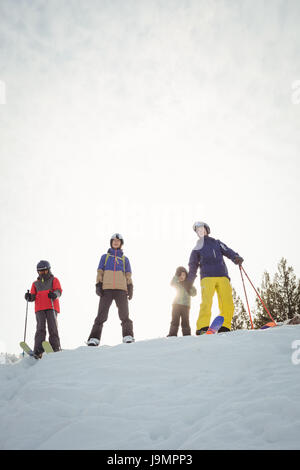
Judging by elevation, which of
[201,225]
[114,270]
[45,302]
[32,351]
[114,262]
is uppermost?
[201,225]

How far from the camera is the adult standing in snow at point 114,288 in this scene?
6.36 meters

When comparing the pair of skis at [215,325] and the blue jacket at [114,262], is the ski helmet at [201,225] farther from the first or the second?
the pair of skis at [215,325]

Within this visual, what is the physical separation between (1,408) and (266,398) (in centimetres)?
312

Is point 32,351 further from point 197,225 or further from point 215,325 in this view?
point 197,225

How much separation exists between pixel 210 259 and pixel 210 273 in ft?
1.04

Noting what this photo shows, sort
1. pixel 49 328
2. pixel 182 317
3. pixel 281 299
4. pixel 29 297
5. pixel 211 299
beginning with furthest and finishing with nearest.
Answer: pixel 281 299 → pixel 182 317 → pixel 29 297 → pixel 49 328 → pixel 211 299

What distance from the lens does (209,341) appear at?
4805 millimetres

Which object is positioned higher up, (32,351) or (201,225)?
(201,225)

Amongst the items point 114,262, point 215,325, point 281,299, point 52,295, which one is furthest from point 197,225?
point 281,299

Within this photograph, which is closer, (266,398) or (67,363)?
(266,398)

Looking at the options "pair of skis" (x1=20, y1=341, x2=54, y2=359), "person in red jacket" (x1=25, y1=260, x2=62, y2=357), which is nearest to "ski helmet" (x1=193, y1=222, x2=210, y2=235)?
"person in red jacket" (x1=25, y1=260, x2=62, y2=357)

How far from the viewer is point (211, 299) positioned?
5.91 metres
